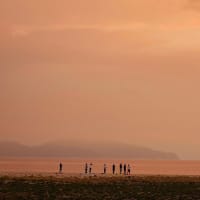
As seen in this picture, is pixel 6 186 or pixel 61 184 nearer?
pixel 6 186

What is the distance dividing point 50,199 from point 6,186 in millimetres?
11860

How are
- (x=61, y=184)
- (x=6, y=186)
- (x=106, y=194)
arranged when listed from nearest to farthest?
(x=106, y=194)
(x=6, y=186)
(x=61, y=184)

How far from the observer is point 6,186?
62875 mm

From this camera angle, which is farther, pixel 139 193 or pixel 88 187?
pixel 88 187

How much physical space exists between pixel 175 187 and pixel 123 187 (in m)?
6.90

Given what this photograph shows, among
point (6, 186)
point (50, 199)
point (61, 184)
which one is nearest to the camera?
point (50, 199)

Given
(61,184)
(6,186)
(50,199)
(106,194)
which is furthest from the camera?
(61,184)

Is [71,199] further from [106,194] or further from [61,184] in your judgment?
[61,184]

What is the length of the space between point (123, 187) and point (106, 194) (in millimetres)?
8553

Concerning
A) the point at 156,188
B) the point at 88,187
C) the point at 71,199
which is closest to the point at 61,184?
the point at 88,187

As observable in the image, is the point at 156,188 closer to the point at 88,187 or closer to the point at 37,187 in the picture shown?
the point at 88,187

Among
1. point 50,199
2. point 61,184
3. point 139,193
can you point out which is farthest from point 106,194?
point 61,184

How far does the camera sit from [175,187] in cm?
6894

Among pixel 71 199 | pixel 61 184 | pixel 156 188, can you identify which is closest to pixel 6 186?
pixel 61 184
